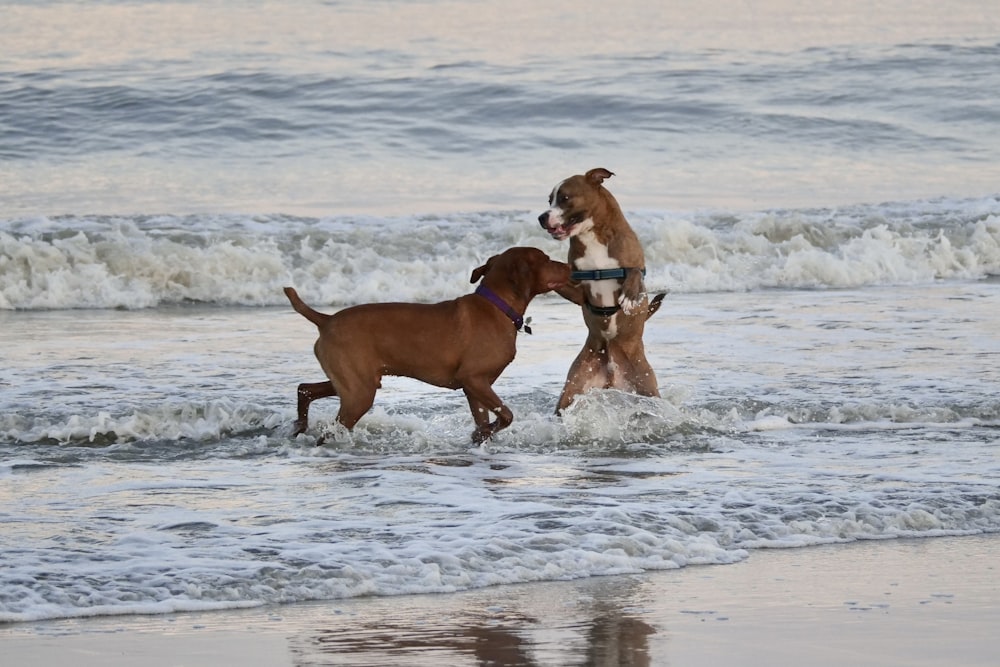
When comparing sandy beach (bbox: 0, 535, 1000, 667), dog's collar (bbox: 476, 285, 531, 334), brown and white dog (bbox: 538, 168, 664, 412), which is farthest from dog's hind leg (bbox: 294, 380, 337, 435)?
sandy beach (bbox: 0, 535, 1000, 667)

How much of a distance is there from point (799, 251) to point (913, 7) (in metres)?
16.6

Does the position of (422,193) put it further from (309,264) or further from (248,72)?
(248,72)

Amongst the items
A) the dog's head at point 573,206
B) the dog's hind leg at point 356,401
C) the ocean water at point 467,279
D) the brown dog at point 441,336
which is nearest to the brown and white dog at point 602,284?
the dog's head at point 573,206

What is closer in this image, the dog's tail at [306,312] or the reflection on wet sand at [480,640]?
the reflection on wet sand at [480,640]

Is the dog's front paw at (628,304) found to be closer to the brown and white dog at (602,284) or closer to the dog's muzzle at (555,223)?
the brown and white dog at (602,284)

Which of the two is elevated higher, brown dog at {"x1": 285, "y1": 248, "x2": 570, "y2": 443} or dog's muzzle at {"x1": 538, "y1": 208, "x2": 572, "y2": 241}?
dog's muzzle at {"x1": 538, "y1": 208, "x2": 572, "y2": 241}

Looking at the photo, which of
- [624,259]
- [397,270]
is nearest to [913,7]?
[397,270]

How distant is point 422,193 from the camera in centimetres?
1891

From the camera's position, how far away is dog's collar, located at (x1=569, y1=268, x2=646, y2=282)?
25.0 feet

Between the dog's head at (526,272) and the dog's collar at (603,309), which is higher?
the dog's head at (526,272)

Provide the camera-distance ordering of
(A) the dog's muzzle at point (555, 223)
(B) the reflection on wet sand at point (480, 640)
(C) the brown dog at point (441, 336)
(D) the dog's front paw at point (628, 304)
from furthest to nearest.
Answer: (D) the dog's front paw at point (628, 304) → (A) the dog's muzzle at point (555, 223) → (C) the brown dog at point (441, 336) → (B) the reflection on wet sand at point (480, 640)

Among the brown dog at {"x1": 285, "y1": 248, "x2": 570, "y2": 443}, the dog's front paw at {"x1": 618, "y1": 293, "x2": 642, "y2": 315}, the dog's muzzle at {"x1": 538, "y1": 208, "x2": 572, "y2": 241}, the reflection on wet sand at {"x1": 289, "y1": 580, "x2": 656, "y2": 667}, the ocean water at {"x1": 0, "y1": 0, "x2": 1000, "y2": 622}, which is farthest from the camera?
the dog's front paw at {"x1": 618, "y1": 293, "x2": 642, "y2": 315}

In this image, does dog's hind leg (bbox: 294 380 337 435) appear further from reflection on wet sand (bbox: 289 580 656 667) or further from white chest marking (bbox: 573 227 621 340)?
reflection on wet sand (bbox: 289 580 656 667)

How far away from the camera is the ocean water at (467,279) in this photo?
581 centimetres
